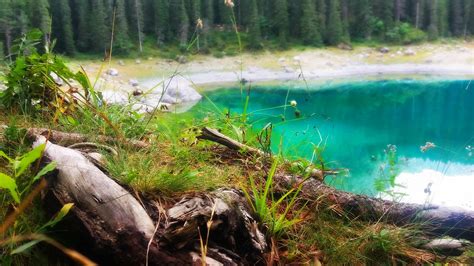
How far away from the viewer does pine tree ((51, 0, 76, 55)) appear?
39938 millimetres

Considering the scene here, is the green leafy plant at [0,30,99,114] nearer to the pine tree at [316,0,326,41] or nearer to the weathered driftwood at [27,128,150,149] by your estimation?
the weathered driftwood at [27,128,150,149]

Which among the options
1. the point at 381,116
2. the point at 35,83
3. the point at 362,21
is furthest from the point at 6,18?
the point at 362,21

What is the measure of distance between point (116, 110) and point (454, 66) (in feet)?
143

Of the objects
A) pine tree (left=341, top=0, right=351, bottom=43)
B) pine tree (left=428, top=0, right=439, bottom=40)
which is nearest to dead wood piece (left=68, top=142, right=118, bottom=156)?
pine tree (left=341, top=0, right=351, bottom=43)

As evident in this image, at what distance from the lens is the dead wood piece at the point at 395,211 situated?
2320 mm

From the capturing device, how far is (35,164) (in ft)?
6.29

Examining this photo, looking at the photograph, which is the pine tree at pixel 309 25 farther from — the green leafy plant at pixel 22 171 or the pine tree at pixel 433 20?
the green leafy plant at pixel 22 171

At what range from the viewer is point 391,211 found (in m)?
2.35

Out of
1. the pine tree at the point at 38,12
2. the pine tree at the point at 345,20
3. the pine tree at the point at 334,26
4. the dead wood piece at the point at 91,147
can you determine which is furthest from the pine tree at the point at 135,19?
the dead wood piece at the point at 91,147

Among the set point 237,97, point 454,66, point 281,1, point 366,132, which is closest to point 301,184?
point 366,132

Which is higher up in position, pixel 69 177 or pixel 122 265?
pixel 69 177

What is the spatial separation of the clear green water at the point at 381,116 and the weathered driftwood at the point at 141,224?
772 cm

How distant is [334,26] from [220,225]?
4895cm

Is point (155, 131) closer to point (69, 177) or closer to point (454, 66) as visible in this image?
point (69, 177)
